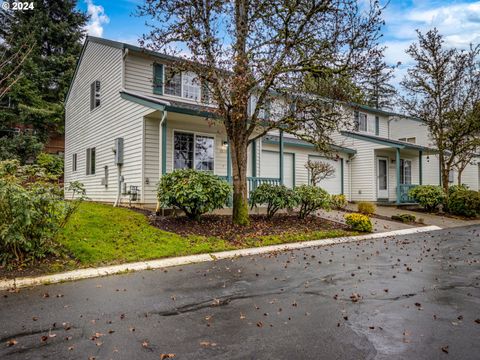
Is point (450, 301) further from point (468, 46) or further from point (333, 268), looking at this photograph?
point (468, 46)

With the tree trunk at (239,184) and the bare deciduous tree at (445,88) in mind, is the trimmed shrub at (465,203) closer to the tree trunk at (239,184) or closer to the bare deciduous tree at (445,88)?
the bare deciduous tree at (445,88)

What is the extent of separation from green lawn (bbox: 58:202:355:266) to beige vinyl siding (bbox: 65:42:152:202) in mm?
3394

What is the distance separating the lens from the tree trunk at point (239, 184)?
33.6 ft

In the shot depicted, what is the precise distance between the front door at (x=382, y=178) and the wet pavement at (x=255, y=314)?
1483 centimetres

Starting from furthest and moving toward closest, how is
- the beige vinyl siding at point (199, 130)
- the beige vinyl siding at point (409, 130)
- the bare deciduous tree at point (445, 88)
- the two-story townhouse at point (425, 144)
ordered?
the beige vinyl siding at point (409, 130)
the two-story townhouse at point (425, 144)
the bare deciduous tree at point (445, 88)
the beige vinyl siding at point (199, 130)

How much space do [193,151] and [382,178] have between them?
12985 mm

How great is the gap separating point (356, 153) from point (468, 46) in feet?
25.2

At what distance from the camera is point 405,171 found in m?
22.5

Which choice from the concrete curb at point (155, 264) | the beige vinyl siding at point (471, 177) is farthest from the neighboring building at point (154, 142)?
the beige vinyl siding at point (471, 177)

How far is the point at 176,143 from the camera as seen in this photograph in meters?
13.0

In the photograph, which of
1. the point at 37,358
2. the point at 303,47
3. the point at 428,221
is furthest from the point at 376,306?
the point at 428,221

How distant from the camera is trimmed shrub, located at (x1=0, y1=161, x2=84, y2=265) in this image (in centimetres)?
564

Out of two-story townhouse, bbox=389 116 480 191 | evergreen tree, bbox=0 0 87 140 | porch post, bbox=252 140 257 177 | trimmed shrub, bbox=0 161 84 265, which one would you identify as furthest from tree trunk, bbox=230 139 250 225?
two-story townhouse, bbox=389 116 480 191

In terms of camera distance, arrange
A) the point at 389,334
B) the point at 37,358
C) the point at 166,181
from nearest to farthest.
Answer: the point at 37,358, the point at 389,334, the point at 166,181
